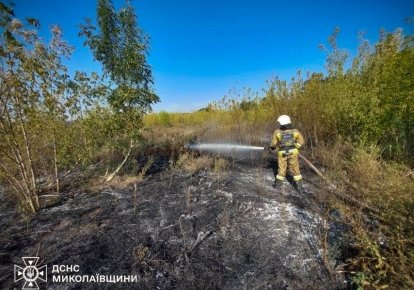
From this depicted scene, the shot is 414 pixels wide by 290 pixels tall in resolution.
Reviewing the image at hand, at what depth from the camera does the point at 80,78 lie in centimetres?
525

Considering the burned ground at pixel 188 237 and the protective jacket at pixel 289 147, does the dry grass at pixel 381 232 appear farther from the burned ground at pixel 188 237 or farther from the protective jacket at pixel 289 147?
the protective jacket at pixel 289 147

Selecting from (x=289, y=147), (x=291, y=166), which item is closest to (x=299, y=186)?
(x=291, y=166)

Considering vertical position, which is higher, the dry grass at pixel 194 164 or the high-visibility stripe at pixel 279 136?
the high-visibility stripe at pixel 279 136

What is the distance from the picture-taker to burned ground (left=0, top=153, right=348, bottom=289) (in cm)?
294

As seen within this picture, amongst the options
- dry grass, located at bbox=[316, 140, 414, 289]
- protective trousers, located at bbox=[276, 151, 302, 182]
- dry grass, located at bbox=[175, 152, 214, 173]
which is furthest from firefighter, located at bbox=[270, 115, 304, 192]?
dry grass, located at bbox=[175, 152, 214, 173]

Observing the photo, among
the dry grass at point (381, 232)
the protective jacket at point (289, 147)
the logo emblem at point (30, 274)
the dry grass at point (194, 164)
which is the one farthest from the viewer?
the dry grass at point (194, 164)

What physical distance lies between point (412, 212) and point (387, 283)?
101 cm

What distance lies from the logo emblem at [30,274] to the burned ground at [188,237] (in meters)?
0.10

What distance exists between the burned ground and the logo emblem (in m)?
0.10

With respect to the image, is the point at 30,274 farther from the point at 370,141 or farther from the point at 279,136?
the point at 370,141

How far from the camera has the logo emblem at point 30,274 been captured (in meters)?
2.90

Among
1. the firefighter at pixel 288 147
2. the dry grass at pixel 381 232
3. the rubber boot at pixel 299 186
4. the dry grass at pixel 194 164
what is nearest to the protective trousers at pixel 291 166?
the firefighter at pixel 288 147

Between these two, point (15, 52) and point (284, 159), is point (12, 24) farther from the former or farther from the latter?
point (284, 159)

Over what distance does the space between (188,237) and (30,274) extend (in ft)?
7.16
